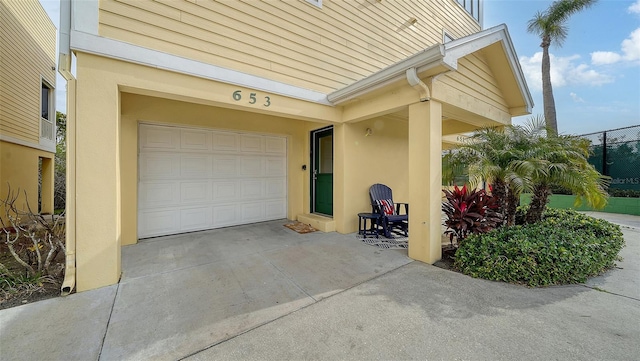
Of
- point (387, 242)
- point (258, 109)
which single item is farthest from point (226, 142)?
point (387, 242)

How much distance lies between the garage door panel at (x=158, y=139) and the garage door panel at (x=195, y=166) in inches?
13.4

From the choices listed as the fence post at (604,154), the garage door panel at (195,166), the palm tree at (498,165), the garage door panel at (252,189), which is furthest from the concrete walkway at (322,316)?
the fence post at (604,154)

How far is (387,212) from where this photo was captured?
5516 millimetres

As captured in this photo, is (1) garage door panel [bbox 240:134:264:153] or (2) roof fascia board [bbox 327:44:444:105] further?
(1) garage door panel [bbox 240:134:264:153]

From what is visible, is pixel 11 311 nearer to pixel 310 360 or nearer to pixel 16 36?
pixel 310 360

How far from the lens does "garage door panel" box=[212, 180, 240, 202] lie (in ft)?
18.7

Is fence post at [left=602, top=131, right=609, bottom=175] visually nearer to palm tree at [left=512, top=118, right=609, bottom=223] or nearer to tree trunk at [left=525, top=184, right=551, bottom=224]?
Result: palm tree at [left=512, top=118, right=609, bottom=223]

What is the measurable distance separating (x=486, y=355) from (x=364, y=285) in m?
1.40

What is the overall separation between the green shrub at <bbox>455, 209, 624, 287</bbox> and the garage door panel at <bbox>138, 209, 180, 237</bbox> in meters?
5.51

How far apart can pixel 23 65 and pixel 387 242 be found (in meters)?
12.0

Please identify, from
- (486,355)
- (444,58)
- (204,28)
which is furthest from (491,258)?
(204,28)

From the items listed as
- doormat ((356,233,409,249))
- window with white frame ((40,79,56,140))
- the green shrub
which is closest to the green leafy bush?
the green shrub

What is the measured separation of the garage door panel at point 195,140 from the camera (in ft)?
17.4

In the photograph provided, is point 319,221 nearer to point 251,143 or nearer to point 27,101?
point 251,143
